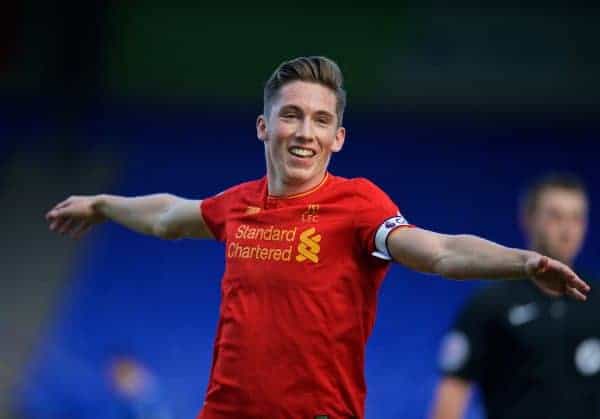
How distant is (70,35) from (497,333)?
848 cm

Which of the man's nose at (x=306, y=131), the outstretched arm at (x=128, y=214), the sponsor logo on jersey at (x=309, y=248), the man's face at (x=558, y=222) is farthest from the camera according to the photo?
the man's face at (x=558, y=222)

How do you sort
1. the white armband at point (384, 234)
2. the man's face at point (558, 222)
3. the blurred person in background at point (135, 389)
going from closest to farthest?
the white armband at point (384, 234) → the man's face at point (558, 222) → the blurred person in background at point (135, 389)

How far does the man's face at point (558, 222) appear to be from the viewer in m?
5.38

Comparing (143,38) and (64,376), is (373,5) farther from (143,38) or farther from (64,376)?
(64,376)

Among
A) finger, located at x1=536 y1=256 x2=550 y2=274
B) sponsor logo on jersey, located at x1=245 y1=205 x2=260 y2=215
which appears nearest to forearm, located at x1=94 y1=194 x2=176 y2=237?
sponsor logo on jersey, located at x1=245 y1=205 x2=260 y2=215

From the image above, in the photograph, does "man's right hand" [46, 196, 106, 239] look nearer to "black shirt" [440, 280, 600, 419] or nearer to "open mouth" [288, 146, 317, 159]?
"open mouth" [288, 146, 317, 159]

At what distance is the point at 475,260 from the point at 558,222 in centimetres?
182

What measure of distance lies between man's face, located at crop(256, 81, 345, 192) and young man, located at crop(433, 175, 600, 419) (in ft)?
4.46

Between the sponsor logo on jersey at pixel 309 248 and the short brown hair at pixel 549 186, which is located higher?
the short brown hair at pixel 549 186

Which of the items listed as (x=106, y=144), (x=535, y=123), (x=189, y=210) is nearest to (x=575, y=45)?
(x=535, y=123)

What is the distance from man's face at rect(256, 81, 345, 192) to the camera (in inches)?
167

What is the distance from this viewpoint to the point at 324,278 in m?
4.06

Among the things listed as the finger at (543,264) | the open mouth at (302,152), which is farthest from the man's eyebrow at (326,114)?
the finger at (543,264)

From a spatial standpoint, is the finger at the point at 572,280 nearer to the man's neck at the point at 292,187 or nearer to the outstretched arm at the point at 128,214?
the man's neck at the point at 292,187
